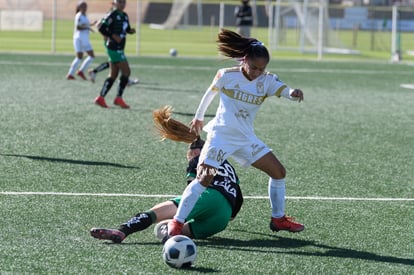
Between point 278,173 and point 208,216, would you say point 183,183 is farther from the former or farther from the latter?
point 208,216

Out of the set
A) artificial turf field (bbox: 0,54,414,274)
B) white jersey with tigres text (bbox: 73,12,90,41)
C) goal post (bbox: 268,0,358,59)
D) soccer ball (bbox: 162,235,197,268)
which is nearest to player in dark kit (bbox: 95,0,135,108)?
artificial turf field (bbox: 0,54,414,274)

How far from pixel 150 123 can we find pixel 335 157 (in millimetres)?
3917

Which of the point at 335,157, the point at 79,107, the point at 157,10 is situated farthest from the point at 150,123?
the point at 157,10

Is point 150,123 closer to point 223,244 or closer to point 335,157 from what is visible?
point 335,157

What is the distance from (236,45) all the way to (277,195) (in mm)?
1284

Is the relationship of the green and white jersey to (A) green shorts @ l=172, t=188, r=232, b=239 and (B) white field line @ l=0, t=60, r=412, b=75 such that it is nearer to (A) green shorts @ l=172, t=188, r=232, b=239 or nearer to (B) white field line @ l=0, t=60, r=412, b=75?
(A) green shorts @ l=172, t=188, r=232, b=239

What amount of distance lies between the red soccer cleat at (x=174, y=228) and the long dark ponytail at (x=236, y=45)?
1.41 m

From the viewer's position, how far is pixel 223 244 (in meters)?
7.16

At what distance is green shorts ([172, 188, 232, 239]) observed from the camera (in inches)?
283

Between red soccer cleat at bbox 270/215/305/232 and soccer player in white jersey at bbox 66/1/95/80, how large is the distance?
608 inches

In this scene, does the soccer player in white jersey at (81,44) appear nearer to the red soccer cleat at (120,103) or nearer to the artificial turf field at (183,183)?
the artificial turf field at (183,183)

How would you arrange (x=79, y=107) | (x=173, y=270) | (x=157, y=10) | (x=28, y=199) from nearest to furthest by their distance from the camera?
(x=173, y=270), (x=28, y=199), (x=79, y=107), (x=157, y=10)

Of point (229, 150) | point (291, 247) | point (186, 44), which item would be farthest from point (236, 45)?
point (186, 44)

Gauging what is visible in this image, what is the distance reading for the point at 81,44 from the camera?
75.5 ft
